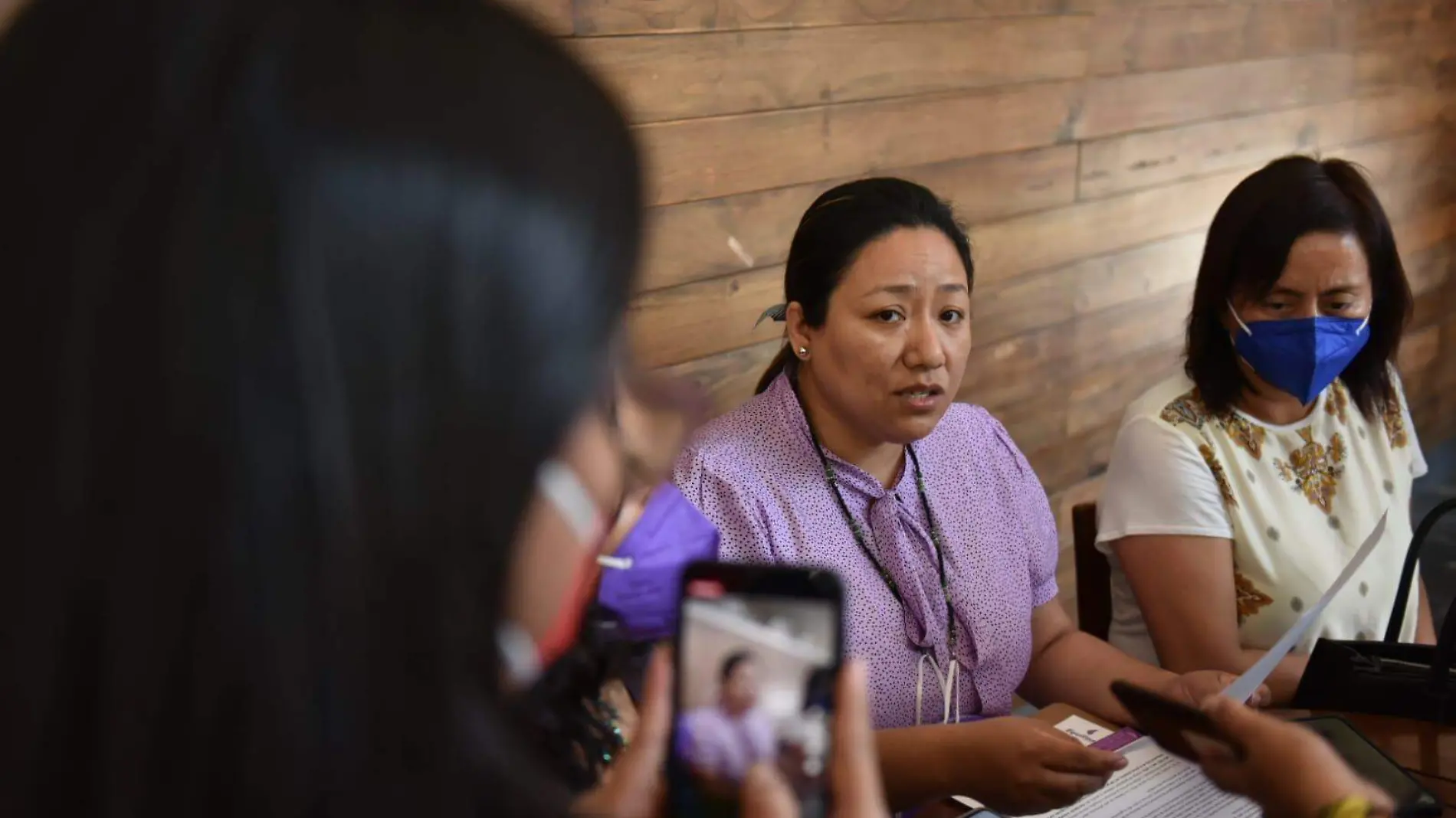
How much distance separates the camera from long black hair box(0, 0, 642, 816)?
384mm

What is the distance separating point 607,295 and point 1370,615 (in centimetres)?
182

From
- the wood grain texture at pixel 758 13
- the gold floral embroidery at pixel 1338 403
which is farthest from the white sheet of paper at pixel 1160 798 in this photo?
the wood grain texture at pixel 758 13

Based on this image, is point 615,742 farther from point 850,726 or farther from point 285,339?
point 285,339

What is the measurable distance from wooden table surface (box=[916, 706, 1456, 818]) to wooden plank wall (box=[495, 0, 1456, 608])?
2.35ft

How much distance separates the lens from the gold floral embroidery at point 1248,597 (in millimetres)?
1821

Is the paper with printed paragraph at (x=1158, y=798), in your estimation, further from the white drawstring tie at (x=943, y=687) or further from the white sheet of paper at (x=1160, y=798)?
the white drawstring tie at (x=943, y=687)

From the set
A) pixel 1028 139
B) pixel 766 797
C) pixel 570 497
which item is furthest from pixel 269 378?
pixel 1028 139

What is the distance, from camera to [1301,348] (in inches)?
72.6

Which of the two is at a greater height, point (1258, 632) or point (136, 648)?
point (136, 648)

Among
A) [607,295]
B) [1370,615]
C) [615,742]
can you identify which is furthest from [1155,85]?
[607,295]

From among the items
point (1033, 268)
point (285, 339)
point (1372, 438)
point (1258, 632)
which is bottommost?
point (1258, 632)

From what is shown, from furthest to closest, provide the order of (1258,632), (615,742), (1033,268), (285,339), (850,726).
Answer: (1033,268), (1258,632), (615,742), (850,726), (285,339)

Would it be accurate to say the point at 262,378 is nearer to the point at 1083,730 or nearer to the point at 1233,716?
the point at 1233,716

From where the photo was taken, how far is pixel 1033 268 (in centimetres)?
274
